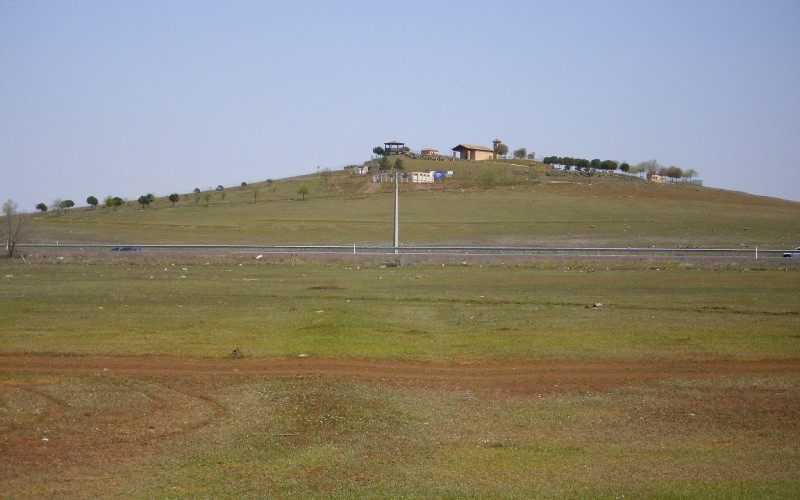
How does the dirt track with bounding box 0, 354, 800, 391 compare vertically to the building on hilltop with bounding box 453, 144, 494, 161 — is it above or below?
→ below

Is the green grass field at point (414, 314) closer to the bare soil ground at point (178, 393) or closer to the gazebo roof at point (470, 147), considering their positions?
the bare soil ground at point (178, 393)

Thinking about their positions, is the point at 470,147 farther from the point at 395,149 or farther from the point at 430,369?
the point at 430,369

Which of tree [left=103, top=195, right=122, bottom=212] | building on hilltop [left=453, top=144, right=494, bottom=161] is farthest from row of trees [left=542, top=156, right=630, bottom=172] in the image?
tree [left=103, top=195, right=122, bottom=212]

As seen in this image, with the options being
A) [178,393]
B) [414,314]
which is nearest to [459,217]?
[414,314]

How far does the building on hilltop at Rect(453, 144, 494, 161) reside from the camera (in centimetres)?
18775

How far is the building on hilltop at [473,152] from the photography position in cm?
18775

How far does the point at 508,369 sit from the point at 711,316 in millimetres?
11044

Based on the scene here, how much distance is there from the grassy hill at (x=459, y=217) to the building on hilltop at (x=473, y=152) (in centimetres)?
4096

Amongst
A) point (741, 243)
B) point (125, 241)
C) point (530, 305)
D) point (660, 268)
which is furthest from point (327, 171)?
point (530, 305)

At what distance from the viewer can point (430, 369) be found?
17906mm

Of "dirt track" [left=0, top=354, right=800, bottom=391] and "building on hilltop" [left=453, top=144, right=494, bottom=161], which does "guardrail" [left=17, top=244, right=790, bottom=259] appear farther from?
"building on hilltop" [left=453, top=144, right=494, bottom=161]

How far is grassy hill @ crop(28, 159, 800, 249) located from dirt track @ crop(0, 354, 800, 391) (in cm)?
5472

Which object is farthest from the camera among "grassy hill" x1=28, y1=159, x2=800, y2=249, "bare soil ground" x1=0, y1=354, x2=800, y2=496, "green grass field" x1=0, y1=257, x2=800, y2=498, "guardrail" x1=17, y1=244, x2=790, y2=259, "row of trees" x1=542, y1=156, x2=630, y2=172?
"row of trees" x1=542, y1=156, x2=630, y2=172

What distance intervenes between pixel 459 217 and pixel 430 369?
268 feet
